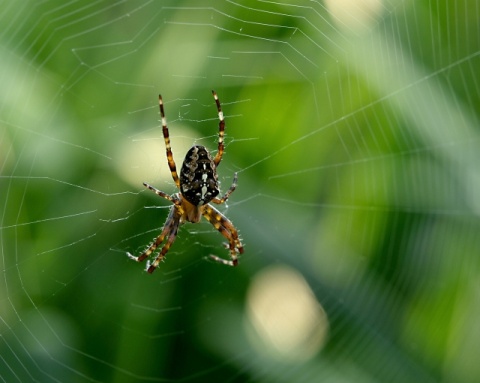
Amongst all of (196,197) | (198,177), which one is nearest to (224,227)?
(196,197)

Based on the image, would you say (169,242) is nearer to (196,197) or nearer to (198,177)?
(196,197)

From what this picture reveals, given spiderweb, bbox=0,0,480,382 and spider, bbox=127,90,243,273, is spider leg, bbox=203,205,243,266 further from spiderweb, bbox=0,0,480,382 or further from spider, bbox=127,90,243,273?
spiderweb, bbox=0,0,480,382

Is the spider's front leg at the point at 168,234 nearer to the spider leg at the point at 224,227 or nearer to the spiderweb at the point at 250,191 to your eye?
the spiderweb at the point at 250,191

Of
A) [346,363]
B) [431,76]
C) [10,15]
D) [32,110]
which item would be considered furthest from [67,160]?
[431,76]

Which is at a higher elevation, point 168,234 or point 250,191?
point 250,191

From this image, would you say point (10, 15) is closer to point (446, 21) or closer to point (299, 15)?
point (299, 15)

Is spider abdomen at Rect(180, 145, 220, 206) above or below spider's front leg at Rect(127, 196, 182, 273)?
above

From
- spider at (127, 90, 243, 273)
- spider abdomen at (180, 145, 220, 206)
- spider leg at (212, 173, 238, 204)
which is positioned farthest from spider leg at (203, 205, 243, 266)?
spider abdomen at (180, 145, 220, 206)
